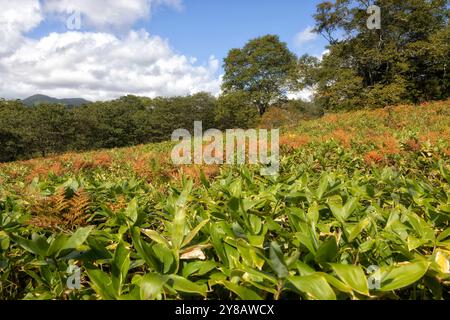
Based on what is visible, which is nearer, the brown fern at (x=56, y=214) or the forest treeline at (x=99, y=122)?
the brown fern at (x=56, y=214)

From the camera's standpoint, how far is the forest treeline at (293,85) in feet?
83.3

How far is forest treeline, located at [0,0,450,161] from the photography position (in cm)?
2538

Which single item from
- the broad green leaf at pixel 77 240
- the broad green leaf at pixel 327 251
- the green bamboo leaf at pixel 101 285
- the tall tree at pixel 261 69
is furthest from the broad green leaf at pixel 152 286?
the tall tree at pixel 261 69

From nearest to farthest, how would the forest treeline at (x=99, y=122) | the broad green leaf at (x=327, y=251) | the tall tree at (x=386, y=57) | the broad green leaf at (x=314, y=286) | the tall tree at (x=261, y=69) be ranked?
1. the broad green leaf at (x=314, y=286)
2. the broad green leaf at (x=327, y=251)
3. the tall tree at (x=386, y=57)
4. the forest treeline at (x=99, y=122)
5. the tall tree at (x=261, y=69)

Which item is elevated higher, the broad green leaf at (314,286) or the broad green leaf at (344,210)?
the broad green leaf at (344,210)

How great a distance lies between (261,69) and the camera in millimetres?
45094

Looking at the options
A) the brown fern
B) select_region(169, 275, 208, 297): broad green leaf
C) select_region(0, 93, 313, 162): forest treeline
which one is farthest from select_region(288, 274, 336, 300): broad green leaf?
select_region(0, 93, 313, 162): forest treeline

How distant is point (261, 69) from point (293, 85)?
6780mm

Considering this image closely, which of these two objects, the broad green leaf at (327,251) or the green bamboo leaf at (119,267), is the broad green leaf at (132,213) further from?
the broad green leaf at (327,251)

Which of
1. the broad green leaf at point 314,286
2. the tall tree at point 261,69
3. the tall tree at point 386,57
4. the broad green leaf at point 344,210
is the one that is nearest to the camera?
the broad green leaf at point 314,286

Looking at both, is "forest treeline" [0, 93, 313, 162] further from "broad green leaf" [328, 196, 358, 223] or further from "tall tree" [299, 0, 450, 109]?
"broad green leaf" [328, 196, 358, 223]

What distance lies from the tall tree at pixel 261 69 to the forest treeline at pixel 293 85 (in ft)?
0.45

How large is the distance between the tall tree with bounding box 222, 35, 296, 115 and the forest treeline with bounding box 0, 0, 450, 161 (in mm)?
136

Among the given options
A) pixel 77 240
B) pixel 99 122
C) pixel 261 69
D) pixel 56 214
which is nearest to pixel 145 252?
pixel 77 240
